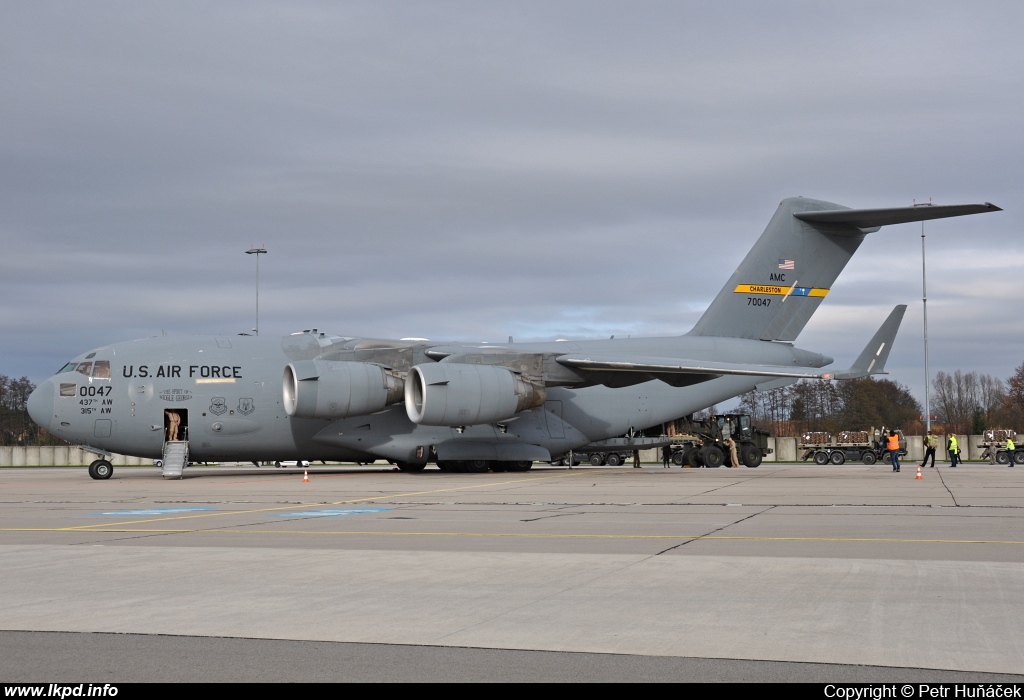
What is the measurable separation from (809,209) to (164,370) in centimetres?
1919

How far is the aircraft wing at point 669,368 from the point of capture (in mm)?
25297

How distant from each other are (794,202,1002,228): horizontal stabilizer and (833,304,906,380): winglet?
250cm

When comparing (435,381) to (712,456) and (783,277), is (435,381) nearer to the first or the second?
(783,277)

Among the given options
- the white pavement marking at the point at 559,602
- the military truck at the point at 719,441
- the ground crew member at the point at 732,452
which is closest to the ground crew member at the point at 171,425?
the military truck at the point at 719,441

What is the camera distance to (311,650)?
5.21 meters

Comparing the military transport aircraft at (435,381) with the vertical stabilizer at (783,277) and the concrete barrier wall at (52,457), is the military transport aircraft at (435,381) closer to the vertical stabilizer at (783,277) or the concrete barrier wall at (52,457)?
the vertical stabilizer at (783,277)

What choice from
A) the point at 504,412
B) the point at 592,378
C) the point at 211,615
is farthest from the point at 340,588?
the point at 592,378

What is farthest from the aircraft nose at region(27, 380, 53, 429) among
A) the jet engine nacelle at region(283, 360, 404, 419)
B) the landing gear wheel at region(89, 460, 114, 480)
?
the jet engine nacelle at region(283, 360, 404, 419)

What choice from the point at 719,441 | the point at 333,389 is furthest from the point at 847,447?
the point at 333,389

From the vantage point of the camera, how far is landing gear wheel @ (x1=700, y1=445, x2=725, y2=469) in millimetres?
33625

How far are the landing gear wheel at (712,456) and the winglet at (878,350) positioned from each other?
912 cm

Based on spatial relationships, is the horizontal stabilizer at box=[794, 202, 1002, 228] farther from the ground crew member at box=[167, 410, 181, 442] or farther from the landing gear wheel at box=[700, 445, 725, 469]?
the ground crew member at box=[167, 410, 181, 442]
